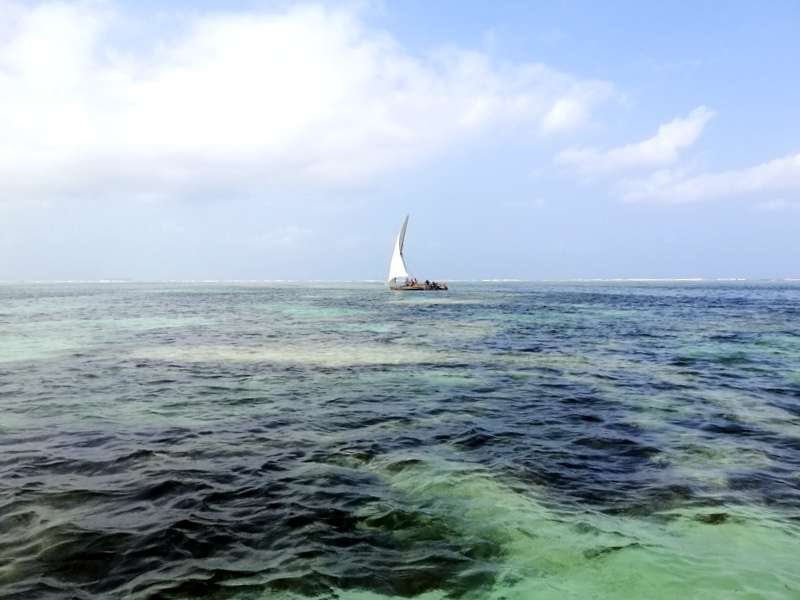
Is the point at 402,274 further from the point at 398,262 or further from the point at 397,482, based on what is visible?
the point at 397,482

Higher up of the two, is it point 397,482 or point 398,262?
point 398,262

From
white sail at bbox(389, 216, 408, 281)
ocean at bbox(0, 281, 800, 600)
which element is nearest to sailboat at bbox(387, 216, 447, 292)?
white sail at bbox(389, 216, 408, 281)

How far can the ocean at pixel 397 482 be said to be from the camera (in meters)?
5.47

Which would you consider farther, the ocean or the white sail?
the white sail

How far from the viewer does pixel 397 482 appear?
795 cm

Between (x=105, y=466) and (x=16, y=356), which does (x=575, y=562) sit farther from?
(x=16, y=356)

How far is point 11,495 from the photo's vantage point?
727 cm

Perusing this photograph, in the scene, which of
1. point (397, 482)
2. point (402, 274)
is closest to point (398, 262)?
point (402, 274)

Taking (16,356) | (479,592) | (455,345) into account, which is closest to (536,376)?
(455,345)

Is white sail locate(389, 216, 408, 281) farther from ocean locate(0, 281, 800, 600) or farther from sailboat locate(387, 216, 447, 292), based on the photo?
ocean locate(0, 281, 800, 600)

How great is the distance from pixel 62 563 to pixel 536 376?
13.7m

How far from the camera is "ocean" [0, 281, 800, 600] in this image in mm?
5469

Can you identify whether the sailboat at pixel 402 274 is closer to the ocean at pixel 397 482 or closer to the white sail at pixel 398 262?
the white sail at pixel 398 262

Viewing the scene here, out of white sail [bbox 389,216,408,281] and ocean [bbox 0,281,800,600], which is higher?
white sail [bbox 389,216,408,281]
